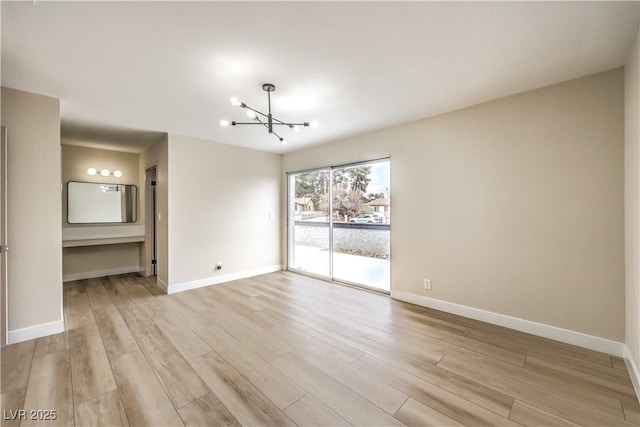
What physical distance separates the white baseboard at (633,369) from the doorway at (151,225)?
6387mm

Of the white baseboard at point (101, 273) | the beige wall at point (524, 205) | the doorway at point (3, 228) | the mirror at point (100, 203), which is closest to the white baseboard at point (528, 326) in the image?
the beige wall at point (524, 205)

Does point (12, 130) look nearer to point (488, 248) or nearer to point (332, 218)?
point (332, 218)

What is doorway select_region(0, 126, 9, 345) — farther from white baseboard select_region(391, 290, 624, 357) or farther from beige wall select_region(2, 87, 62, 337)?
white baseboard select_region(391, 290, 624, 357)

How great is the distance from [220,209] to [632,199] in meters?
5.05

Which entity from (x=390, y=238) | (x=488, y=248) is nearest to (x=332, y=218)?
(x=390, y=238)

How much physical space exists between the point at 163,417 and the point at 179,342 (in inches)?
39.4

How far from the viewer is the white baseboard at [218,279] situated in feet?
13.3

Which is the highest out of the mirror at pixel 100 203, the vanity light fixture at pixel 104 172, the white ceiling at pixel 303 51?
the white ceiling at pixel 303 51

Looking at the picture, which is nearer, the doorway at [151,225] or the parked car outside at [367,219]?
the parked car outside at [367,219]

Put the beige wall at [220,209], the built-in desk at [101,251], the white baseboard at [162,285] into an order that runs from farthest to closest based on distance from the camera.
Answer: the built-in desk at [101,251], the beige wall at [220,209], the white baseboard at [162,285]

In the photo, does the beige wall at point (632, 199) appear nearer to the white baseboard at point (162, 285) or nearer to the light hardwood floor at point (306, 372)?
the light hardwood floor at point (306, 372)

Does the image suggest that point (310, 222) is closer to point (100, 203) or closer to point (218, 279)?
point (218, 279)

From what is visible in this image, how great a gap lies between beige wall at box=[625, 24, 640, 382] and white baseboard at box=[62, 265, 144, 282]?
7052 mm

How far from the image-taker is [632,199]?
199cm
